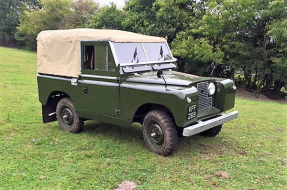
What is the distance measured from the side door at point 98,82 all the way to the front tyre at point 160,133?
776mm

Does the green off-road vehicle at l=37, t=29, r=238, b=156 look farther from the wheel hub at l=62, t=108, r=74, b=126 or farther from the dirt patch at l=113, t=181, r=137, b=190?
the dirt patch at l=113, t=181, r=137, b=190

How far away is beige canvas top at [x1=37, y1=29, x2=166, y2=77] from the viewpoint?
6.25 meters

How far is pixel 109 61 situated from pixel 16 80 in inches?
403

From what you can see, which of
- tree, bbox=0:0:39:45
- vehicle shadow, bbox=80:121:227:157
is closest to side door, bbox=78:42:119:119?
vehicle shadow, bbox=80:121:227:157

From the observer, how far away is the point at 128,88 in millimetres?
5688

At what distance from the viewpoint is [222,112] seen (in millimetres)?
6145

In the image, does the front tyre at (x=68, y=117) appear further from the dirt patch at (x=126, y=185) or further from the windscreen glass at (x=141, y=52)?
the dirt patch at (x=126, y=185)

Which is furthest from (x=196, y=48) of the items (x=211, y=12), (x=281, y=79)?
(x=281, y=79)

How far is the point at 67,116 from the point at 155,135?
A: 247 centimetres

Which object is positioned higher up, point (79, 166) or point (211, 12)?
point (211, 12)

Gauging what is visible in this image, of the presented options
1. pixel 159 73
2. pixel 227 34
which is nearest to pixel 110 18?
pixel 227 34

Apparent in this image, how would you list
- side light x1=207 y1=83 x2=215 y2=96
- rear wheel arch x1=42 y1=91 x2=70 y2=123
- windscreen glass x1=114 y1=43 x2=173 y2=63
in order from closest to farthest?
side light x1=207 y1=83 x2=215 y2=96, windscreen glass x1=114 y1=43 x2=173 y2=63, rear wheel arch x1=42 y1=91 x2=70 y2=123

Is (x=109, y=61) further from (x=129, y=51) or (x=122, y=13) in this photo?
(x=122, y=13)

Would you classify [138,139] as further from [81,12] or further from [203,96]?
[81,12]
